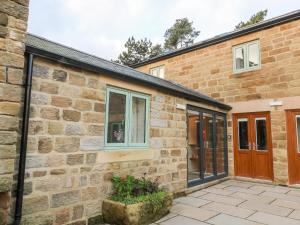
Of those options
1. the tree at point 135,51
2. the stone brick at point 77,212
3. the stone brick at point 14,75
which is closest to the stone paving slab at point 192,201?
the stone brick at point 77,212

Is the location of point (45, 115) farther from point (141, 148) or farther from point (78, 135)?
point (141, 148)

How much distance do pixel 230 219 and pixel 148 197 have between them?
1.54 m

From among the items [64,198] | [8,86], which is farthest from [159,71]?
[8,86]

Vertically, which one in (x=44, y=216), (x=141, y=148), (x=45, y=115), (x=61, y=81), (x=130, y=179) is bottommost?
(x=44, y=216)

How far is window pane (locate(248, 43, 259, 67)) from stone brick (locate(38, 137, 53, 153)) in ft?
23.9

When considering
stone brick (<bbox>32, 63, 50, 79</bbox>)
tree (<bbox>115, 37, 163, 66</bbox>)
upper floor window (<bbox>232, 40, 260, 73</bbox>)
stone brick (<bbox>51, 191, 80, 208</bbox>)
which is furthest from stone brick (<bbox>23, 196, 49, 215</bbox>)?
tree (<bbox>115, 37, 163, 66</bbox>)

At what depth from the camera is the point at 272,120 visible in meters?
7.50

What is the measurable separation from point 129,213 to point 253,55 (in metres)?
7.04

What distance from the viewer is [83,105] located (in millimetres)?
3865

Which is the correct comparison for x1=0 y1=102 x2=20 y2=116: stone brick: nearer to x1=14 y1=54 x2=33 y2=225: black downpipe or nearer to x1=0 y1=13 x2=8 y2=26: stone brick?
x1=14 y1=54 x2=33 y2=225: black downpipe

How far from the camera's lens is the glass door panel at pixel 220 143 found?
26.2 feet

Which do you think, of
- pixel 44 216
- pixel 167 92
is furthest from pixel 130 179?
pixel 167 92

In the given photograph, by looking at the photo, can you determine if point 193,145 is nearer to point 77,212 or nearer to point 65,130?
point 77,212

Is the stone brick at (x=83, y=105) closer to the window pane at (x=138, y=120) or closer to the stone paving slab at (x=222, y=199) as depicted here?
the window pane at (x=138, y=120)
